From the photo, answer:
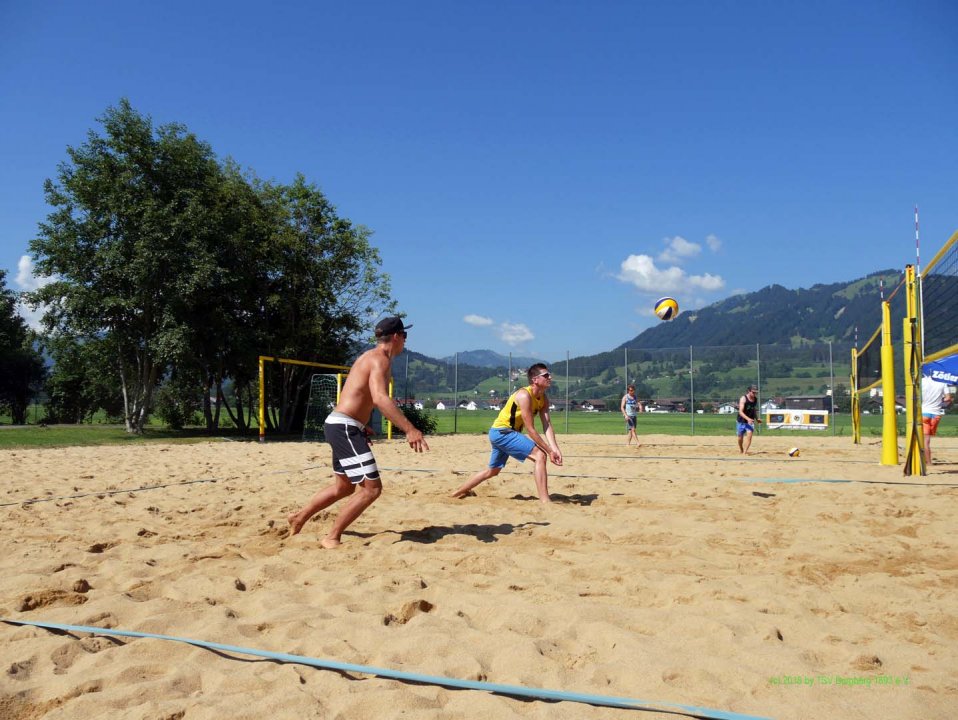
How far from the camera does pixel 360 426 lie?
15.3 ft

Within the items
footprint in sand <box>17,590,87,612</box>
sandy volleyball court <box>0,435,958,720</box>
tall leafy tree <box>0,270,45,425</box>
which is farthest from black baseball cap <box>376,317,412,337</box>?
tall leafy tree <box>0,270,45,425</box>

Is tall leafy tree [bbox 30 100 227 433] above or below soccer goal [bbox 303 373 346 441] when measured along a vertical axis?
above

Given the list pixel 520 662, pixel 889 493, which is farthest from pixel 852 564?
pixel 889 493

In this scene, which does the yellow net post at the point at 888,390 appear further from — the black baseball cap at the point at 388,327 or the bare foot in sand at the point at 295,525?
the bare foot in sand at the point at 295,525

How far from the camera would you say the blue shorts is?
6336 mm

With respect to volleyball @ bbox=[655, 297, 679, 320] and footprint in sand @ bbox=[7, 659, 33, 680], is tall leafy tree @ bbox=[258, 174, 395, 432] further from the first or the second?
footprint in sand @ bbox=[7, 659, 33, 680]

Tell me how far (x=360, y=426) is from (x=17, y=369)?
31.8 m

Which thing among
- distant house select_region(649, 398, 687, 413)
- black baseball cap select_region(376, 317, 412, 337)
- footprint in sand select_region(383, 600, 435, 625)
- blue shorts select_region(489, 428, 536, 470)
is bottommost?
footprint in sand select_region(383, 600, 435, 625)

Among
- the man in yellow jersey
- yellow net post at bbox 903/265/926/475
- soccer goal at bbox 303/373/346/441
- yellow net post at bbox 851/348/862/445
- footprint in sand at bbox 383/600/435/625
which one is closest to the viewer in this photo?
footprint in sand at bbox 383/600/435/625

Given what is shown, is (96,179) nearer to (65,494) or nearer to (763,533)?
(65,494)

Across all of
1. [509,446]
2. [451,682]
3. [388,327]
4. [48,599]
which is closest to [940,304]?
[509,446]

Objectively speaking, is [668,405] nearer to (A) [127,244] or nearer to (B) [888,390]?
(B) [888,390]

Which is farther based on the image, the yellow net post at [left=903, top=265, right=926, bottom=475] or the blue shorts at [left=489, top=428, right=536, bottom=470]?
the yellow net post at [left=903, top=265, right=926, bottom=475]

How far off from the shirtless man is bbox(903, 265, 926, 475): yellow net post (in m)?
7.18
